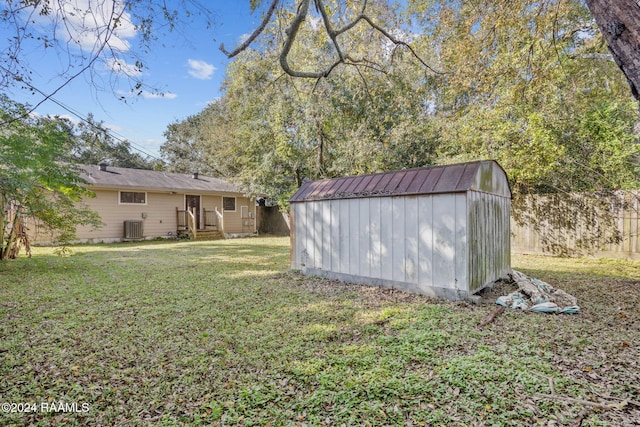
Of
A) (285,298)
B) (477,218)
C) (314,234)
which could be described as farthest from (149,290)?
(477,218)

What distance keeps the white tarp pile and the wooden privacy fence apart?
15.5ft

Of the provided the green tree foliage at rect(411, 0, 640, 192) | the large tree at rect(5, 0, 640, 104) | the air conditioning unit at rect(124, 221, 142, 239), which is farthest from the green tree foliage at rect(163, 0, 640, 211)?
the air conditioning unit at rect(124, 221, 142, 239)

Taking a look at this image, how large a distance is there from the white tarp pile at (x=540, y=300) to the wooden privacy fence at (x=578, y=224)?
186 inches

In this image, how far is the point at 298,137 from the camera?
12.1 meters

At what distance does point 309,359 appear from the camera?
8.83 ft

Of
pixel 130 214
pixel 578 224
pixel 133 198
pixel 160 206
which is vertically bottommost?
pixel 578 224

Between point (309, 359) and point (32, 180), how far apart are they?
21.1 ft

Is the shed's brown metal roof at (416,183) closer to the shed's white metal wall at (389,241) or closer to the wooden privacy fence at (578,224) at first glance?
the shed's white metal wall at (389,241)

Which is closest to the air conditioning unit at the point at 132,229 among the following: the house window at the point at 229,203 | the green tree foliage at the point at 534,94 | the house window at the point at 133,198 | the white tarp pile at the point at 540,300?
the house window at the point at 133,198

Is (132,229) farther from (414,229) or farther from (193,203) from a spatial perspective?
(414,229)

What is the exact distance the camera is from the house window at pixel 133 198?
13005mm

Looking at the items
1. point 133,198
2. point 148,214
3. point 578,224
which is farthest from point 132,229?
point 578,224

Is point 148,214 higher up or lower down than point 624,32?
lower down

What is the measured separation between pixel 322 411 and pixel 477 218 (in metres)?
3.44
